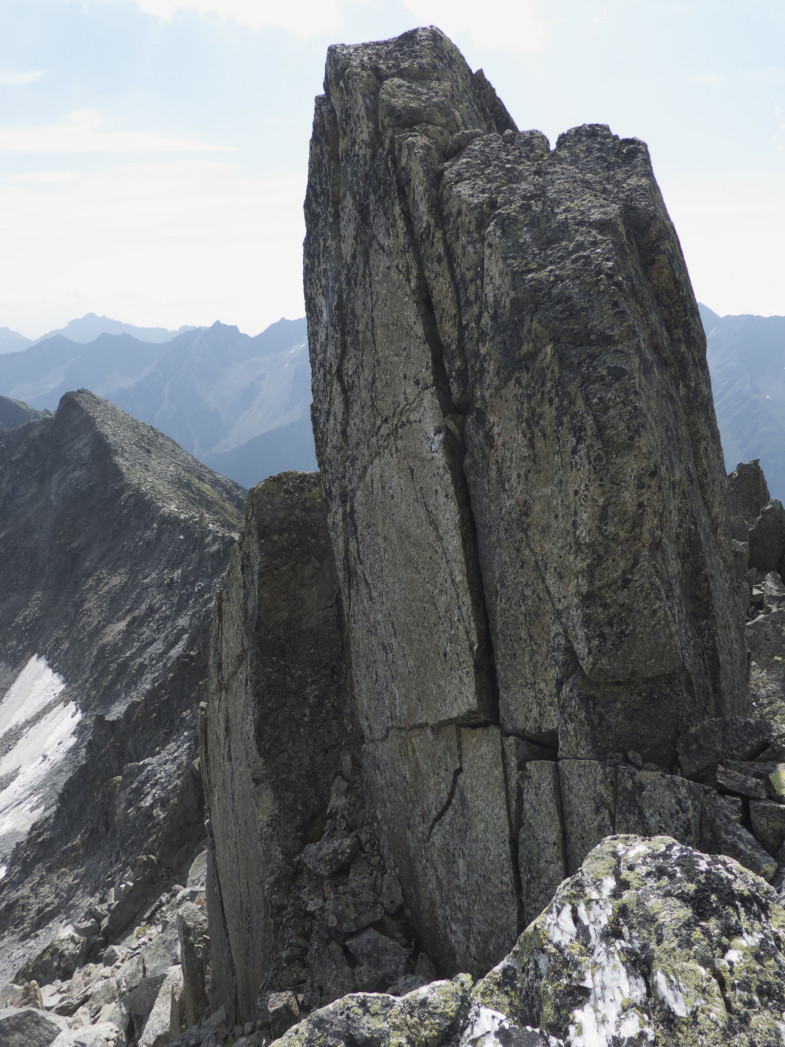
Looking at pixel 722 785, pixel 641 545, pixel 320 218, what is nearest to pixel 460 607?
pixel 641 545

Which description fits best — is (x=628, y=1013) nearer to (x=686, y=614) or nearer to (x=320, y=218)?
(x=686, y=614)

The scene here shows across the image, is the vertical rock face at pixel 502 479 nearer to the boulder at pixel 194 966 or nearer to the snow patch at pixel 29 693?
the boulder at pixel 194 966

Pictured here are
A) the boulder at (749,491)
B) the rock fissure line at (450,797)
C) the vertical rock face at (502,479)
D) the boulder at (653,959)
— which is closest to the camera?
the boulder at (653,959)

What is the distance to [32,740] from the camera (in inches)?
2908

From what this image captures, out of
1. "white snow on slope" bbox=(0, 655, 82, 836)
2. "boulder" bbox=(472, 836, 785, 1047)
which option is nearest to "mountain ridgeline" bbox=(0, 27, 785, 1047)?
"boulder" bbox=(472, 836, 785, 1047)

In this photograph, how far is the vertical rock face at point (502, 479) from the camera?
771cm

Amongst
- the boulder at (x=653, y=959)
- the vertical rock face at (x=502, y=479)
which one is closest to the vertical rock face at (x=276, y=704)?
the vertical rock face at (x=502, y=479)

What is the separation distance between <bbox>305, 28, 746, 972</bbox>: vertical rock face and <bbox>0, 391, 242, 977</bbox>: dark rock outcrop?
28176 mm

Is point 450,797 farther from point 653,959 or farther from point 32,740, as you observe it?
point 32,740

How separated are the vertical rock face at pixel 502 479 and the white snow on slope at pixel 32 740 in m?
62.7

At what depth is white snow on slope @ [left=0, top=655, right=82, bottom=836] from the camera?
2520 inches

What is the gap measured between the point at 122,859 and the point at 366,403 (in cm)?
4296

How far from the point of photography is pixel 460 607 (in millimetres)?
9398

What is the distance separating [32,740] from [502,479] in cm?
7828
